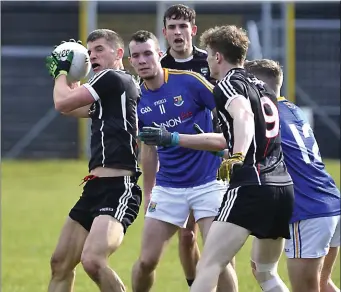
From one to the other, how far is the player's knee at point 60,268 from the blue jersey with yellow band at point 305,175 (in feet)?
5.50

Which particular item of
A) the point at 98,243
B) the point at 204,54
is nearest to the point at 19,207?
the point at 204,54

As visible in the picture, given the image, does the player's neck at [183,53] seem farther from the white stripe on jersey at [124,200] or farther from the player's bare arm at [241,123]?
the player's bare arm at [241,123]

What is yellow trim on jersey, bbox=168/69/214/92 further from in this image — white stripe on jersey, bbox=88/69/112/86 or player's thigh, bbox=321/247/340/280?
player's thigh, bbox=321/247/340/280

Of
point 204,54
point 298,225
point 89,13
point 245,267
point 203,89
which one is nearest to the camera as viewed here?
point 298,225

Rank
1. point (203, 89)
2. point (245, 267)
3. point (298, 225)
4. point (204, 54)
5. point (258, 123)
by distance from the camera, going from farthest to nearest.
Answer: point (245, 267), point (204, 54), point (203, 89), point (298, 225), point (258, 123)

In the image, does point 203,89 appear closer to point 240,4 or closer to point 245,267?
point 245,267

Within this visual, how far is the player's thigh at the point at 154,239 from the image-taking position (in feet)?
26.5

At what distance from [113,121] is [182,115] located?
0.88 m

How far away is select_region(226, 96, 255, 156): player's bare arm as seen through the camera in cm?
645

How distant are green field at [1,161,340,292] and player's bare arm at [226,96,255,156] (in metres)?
3.30

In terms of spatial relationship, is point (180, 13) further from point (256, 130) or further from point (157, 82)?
point (256, 130)

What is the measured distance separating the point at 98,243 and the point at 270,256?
120 cm

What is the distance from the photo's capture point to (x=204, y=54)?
912 centimetres

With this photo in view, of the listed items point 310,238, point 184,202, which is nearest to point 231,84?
point 310,238
